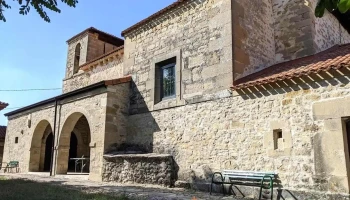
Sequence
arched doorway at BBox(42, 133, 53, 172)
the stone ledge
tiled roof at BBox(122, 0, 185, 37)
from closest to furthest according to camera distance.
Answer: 1. the stone ledge
2. tiled roof at BBox(122, 0, 185, 37)
3. arched doorway at BBox(42, 133, 53, 172)

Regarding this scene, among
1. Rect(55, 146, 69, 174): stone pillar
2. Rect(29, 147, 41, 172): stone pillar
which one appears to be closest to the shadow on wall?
Rect(55, 146, 69, 174): stone pillar

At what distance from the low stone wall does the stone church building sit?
0.03m

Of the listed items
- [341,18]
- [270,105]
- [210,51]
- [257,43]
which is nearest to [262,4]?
[257,43]

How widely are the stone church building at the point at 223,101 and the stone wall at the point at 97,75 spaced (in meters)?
0.17

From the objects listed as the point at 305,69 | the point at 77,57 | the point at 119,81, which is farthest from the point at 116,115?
the point at 77,57

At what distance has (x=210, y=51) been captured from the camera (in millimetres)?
8133

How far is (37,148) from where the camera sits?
13227 millimetres

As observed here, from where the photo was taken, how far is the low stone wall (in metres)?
8.04

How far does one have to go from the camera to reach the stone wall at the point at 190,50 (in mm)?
7848

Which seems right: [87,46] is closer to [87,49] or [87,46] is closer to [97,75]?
[87,49]

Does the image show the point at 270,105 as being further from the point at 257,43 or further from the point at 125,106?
the point at 125,106

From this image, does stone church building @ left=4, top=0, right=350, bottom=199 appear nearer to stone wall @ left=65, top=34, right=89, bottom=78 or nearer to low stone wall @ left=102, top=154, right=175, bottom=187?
low stone wall @ left=102, top=154, right=175, bottom=187

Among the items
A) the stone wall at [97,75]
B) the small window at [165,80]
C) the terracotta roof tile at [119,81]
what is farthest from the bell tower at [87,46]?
the small window at [165,80]

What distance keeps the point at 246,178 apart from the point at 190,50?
12.9 ft
